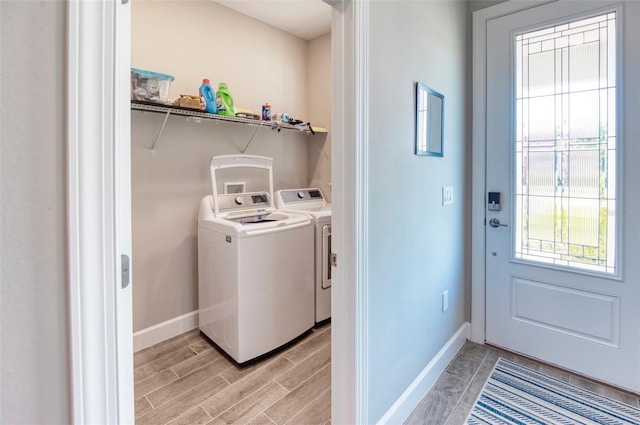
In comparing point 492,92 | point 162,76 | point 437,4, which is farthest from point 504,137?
point 162,76

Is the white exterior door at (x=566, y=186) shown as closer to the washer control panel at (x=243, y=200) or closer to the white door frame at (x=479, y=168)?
the white door frame at (x=479, y=168)

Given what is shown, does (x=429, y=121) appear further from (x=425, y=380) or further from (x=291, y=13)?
(x=291, y=13)

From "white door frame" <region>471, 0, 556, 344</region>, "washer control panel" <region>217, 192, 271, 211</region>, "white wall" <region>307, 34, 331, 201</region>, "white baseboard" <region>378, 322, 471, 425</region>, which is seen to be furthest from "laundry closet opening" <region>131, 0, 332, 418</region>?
"white door frame" <region>471, 0, 556, 344</region>

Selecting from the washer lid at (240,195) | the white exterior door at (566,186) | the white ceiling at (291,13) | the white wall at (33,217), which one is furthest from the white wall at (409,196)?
the washer lid at (240,195)

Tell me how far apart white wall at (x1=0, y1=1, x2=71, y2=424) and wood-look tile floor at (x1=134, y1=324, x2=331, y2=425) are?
128 centimetres

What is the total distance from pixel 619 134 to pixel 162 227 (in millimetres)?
2917

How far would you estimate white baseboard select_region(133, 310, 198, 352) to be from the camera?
2.30 metres

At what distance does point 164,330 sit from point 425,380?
1844 mm

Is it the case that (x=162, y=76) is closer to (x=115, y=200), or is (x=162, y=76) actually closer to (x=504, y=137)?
(x=115, y=200)

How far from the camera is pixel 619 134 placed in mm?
1817

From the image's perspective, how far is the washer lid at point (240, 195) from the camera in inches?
96.8

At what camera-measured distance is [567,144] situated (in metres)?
1.98

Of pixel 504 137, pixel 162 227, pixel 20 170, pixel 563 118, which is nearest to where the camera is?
pixel 20 170

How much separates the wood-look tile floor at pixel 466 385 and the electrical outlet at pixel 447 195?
1.06 metres
